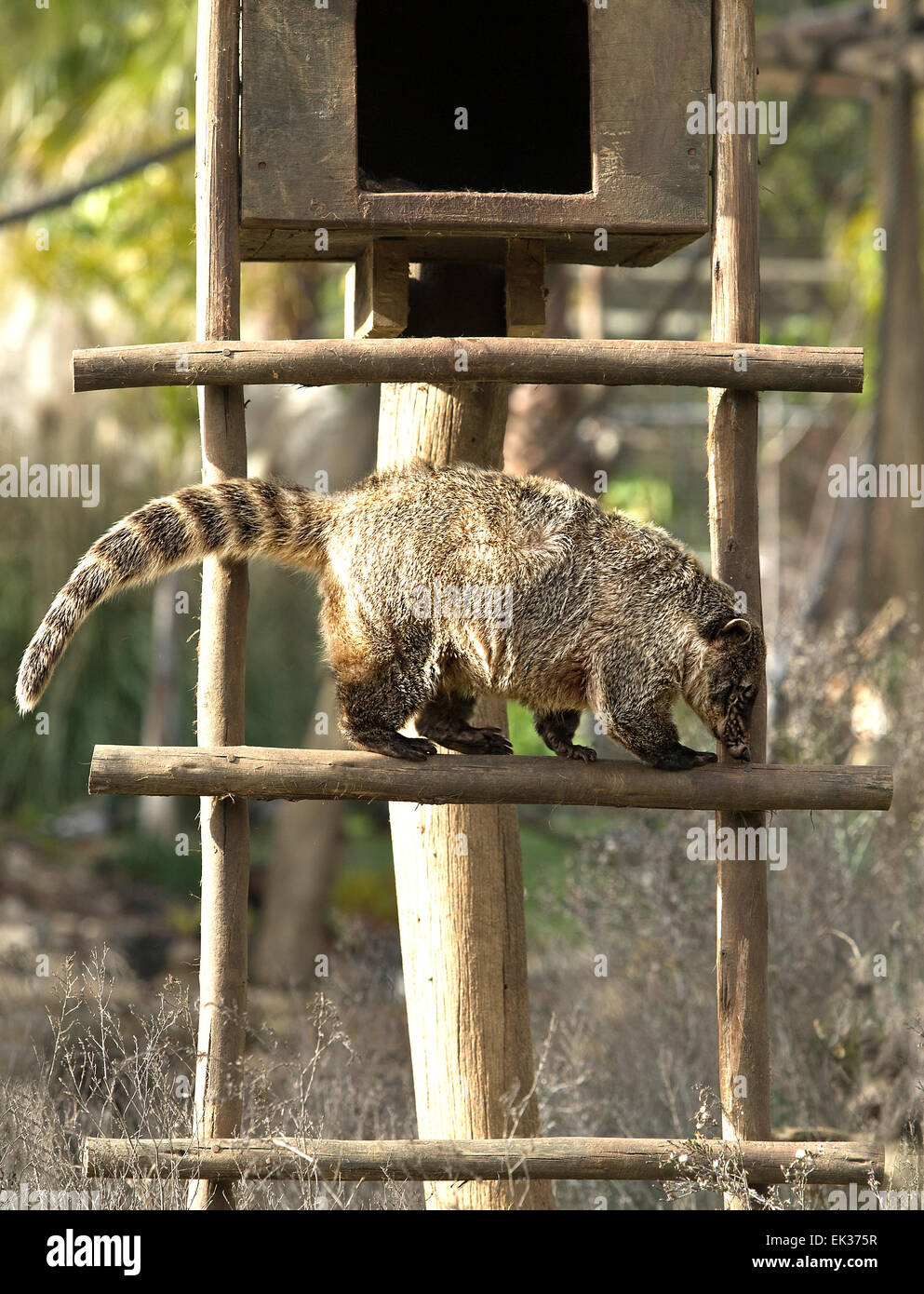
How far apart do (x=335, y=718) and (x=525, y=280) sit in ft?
17.2

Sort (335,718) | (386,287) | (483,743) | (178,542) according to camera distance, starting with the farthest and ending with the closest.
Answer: (335,718) → (386,287) → (483,743) → (178,542)

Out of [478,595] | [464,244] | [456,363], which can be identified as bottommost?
[478,595]

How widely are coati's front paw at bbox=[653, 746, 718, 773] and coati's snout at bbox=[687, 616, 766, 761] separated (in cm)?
Answer: 17

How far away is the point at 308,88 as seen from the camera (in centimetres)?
447

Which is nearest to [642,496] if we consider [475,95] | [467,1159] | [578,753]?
[475,95]

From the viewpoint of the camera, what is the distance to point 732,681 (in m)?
4.49

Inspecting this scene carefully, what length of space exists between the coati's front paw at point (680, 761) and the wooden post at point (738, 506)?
0.21 meters

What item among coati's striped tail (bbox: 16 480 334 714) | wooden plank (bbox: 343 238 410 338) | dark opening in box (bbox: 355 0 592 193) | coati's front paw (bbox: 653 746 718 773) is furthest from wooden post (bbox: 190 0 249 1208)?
coati's front paw (bbox: 653 746 718 773)

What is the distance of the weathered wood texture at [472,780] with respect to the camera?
4043 millimetres

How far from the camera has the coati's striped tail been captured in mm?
4098

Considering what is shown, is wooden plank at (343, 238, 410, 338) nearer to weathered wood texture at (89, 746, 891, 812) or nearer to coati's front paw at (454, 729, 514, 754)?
coati's front paw at (454, 729, 514, 754)

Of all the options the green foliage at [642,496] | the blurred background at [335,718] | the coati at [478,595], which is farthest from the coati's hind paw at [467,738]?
the green foliage at [642,496]

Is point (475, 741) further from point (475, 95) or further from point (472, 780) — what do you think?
point (475, 95)
